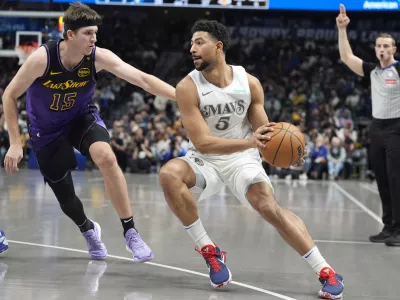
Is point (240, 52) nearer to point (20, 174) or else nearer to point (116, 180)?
point (20, 174)

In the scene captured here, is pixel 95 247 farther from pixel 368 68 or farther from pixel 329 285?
pixel 368 68

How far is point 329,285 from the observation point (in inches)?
177

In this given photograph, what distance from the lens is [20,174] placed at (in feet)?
50.2

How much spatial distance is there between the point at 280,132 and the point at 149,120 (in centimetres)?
1567

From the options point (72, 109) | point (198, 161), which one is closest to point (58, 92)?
point (72, 109)

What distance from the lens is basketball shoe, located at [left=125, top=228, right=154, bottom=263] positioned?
5254mm

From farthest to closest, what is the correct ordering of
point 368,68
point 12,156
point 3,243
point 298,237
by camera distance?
point 368,68 → point 3,243 → point 12,156 → point 298,237

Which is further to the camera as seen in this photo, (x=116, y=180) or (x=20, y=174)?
(x=20, y=174)

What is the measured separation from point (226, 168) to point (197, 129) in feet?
1.35

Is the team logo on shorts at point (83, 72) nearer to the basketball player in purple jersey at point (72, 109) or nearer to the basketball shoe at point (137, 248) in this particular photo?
the basketball player in purple jersey at point (72, 109)

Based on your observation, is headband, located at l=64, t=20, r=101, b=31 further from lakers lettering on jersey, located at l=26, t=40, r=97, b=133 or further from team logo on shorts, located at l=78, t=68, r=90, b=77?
team logo on shorts, located at l=78, t=68, r=90, b=77

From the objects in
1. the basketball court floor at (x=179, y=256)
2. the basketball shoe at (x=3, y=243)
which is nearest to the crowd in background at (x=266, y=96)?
the basketball court floor at (x=179, y=256)

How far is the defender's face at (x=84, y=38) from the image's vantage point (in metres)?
5.29

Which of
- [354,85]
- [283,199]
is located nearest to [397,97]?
[283,199]
